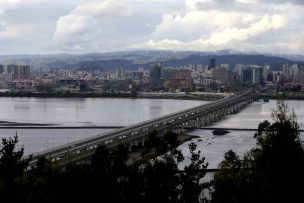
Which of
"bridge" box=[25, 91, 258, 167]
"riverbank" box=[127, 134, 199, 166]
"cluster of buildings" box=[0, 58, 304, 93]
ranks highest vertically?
"cluster of buildings" box=[0, 58, 304, 93]

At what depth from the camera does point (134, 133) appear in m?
15.6

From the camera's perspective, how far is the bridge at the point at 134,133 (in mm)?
11219

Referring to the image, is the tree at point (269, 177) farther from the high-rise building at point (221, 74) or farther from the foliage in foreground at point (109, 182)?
the high-rise building at point (221, 74)

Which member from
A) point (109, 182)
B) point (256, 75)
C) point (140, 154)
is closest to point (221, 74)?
point (256, 75)

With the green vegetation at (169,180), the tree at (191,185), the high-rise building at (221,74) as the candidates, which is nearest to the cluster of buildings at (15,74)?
the high-rise building at (221,74)

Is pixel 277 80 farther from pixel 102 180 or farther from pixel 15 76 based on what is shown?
pixel 102 180

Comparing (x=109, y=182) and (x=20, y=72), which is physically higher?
(x=20, y=72)

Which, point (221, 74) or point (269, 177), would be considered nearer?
point (269, 177)

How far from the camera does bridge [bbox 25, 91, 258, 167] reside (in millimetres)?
11219

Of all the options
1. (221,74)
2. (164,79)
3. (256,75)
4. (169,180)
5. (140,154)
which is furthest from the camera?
(221,74)

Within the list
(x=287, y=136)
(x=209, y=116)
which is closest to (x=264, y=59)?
(x=209, y=116)

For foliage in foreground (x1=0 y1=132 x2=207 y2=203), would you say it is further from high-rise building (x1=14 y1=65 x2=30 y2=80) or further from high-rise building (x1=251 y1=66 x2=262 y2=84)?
high-rise building (x1=14 y1=65 x2=30 y2=80)

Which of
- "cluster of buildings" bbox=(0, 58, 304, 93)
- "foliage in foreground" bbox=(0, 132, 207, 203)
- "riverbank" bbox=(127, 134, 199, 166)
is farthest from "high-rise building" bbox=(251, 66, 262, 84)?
"foliage in foreground" bbox=(0, 132, 207, 203)

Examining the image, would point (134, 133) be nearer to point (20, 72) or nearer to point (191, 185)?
point (191, 185)
